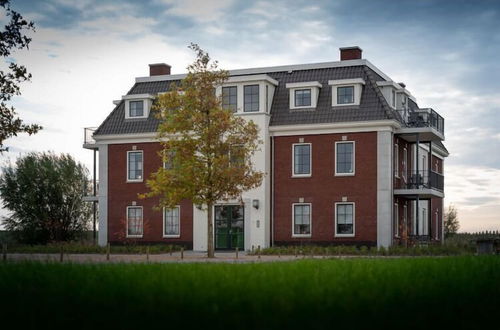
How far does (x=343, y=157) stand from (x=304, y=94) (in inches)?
166

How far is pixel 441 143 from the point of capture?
55.7 m

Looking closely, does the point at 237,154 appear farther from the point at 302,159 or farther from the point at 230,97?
the point at 230,97

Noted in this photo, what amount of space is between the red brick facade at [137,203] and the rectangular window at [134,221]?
24 cm

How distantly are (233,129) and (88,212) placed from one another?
1907cm

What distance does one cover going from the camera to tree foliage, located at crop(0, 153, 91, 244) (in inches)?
2015

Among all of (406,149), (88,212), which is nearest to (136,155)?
(88,212)

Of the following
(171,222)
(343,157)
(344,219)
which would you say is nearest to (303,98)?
(343,157)

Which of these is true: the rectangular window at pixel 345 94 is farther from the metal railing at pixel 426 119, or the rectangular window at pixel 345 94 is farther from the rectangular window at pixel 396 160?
the metal railing at pixel 426 119

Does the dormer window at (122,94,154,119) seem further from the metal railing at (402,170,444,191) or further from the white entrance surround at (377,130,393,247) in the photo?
the metal railing at (402,170,444,191)

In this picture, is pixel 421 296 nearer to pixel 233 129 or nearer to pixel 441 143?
pixel 233 129

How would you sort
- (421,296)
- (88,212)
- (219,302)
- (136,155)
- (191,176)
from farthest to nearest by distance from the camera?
(88,212), (136,155), (191,176), (421,296), (219,302)

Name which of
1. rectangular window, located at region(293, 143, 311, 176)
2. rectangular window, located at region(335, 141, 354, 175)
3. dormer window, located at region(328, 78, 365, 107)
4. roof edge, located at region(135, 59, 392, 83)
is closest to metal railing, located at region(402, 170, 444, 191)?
rectangular window, located at region(335, 141, 354, 175)

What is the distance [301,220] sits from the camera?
4303 cm

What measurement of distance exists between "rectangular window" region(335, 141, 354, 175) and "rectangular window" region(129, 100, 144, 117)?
12.4 meters
